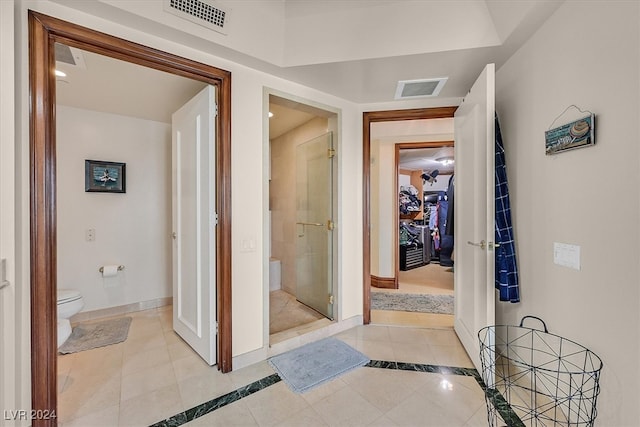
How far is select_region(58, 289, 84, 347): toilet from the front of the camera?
2227mm

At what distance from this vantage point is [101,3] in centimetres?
137

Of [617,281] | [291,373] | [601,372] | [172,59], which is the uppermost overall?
[172,59]

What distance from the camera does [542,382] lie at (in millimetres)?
1630

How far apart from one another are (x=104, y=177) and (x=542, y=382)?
421 centimetres

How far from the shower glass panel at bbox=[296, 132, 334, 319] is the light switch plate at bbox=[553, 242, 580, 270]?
170cm

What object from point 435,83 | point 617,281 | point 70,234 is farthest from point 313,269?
point 70,234

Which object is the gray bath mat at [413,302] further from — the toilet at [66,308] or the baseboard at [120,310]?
the toilet at [66,308]

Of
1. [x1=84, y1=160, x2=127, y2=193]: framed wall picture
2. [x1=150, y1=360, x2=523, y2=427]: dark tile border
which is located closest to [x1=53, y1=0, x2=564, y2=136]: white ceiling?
[x1=84, y1=160, x2=127, y2=193]: framed wall picture

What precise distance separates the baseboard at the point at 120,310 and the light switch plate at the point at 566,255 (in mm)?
3798

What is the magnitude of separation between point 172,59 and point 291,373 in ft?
7.44

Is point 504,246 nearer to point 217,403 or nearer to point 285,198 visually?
point 217,403

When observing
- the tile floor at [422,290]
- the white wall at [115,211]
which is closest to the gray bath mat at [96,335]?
the white wall at [115,211]

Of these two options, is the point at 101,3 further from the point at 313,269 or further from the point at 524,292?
the point at 524,292

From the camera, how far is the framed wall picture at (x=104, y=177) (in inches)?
114
